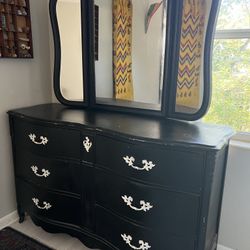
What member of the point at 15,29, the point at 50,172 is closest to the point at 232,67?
the point at 50,172

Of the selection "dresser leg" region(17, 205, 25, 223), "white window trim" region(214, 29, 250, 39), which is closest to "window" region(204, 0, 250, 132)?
"white window trim" region(214, 29, 250, 39)

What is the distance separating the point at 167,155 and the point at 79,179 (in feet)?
2.15

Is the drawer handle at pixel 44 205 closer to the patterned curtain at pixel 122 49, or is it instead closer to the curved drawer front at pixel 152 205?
the curved drawer front at pixel 152 205

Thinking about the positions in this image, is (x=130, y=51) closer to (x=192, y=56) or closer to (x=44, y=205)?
(x=192, y=56)

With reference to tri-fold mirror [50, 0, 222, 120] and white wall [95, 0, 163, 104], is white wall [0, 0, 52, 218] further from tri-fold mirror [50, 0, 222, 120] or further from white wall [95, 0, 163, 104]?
white wall [95, 0, 163, 104]

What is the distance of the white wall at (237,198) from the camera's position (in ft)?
4.88

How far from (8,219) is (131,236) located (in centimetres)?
113

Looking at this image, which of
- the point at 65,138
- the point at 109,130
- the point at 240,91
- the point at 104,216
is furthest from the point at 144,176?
the point at 240,91

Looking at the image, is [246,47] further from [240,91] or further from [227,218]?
[227,218]

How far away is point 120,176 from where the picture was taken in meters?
1.37

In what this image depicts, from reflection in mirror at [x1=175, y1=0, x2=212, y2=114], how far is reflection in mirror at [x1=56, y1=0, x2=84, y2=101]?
29.0 inches

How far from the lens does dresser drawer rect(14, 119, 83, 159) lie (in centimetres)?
154

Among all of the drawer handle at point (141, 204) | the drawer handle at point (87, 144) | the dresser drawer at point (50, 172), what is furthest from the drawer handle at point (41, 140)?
the drawer handle at point (141, 204)

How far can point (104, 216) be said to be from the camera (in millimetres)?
1538
